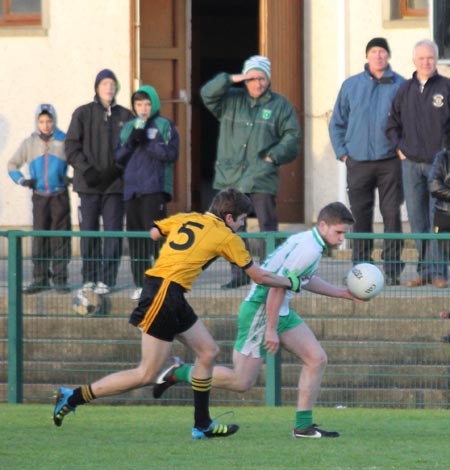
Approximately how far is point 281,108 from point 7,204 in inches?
192

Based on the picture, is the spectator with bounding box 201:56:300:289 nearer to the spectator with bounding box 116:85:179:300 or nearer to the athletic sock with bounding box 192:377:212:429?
the spectator with bounding box 116:85:179:300

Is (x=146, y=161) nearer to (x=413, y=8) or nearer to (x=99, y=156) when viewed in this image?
(x=99, y=156)

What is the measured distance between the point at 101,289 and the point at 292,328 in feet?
9.96

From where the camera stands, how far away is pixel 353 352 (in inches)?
525

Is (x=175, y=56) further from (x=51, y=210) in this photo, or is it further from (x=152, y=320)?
(x=152, y=320)

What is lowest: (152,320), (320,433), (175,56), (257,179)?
(320,433)

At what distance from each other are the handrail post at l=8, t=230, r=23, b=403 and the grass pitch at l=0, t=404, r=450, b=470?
32cm

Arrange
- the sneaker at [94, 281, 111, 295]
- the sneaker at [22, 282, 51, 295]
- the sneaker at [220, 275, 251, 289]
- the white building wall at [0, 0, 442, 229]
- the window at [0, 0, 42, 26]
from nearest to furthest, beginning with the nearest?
the sneaker at [220, 275, 251, 289], the sneaker at [94, 281, 111, 295], the sneaker at [22, 282, 51, 295], the white building wall at [0, 0, 442, 229], the window at [0, 0, 42, 26]

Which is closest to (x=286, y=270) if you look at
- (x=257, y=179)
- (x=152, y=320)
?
(x=152, y=320)

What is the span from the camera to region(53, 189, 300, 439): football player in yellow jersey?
1055 cm

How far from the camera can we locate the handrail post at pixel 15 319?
13.5 metres

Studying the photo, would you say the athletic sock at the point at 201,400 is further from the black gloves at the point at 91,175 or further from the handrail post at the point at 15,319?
the black gloves at the point at 91,175

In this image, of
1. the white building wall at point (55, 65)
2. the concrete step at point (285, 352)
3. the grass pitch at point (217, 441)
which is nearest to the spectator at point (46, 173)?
the concrete step at point (285, 352)

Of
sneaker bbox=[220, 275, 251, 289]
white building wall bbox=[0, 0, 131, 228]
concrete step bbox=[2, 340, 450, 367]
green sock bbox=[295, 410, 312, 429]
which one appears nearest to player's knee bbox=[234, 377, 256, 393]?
green sock bbox=[295, 410, 312, 429]
